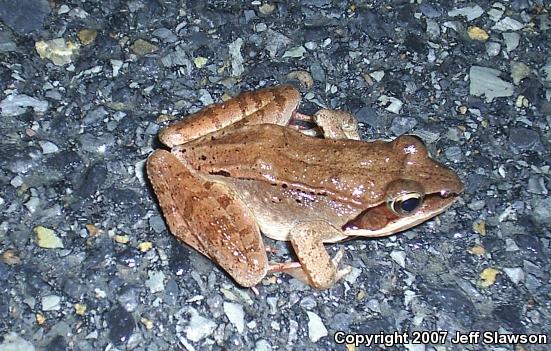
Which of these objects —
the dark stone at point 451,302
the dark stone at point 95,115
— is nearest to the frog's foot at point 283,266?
the dark stone at point 451,302

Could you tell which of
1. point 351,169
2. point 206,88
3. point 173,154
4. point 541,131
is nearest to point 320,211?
point 351,169

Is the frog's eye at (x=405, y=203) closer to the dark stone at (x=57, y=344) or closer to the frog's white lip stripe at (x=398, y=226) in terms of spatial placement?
the frog's white lip stripe at (x=398, y=226)

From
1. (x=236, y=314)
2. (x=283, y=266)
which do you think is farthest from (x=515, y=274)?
(x=236, y=314)

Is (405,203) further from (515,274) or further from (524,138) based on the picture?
(524,138)

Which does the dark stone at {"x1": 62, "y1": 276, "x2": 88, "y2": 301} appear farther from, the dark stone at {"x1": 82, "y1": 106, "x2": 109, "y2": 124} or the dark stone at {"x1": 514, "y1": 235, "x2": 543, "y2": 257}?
the dark stone at {"x1": 514, "y1": 235, "x2": 543, "y2": 257}

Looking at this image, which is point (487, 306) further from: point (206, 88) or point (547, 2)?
point (547, 2)

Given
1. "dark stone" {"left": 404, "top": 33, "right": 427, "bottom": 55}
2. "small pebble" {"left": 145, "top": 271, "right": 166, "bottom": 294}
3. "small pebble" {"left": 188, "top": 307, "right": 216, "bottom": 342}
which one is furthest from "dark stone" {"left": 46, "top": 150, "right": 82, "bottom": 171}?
"dark stone" {"left": 404, "top": 33, "right": 427, "bottom": 55}
